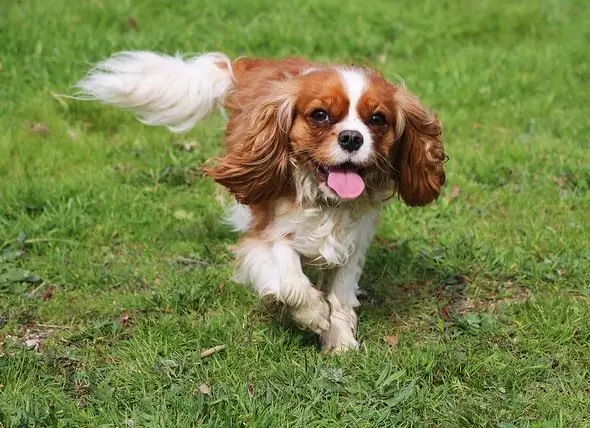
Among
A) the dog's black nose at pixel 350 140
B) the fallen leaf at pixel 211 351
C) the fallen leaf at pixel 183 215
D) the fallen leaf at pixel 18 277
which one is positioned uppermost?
the dog's black nose at pixel 350 140

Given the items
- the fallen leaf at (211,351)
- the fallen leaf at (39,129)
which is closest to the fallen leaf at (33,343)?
the fallen leaf at (211,351)

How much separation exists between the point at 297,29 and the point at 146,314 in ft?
15.8

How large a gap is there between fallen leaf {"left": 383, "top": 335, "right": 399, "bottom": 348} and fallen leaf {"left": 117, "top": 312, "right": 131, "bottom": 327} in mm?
1184

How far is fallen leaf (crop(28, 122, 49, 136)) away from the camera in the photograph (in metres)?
6.19

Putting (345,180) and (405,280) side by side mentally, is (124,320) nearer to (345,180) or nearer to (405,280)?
(345,180)

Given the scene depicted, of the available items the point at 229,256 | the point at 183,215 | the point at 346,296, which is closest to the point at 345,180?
the point at 346,296

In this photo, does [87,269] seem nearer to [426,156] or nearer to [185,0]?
[426,156]

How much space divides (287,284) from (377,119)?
79 centimetres

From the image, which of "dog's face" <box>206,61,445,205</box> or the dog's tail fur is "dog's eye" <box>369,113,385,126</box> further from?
the dog's tail fur

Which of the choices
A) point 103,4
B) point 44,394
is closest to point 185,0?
point 103,4

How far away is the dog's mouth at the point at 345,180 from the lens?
367 centimetres

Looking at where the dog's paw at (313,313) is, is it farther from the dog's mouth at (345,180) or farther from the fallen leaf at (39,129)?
the fallen leaf at (39,129)

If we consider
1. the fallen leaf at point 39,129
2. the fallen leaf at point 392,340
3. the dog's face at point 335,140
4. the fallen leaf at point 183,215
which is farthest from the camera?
the fallen leaf at point 39,129

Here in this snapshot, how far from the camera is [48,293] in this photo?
4.50 metres
